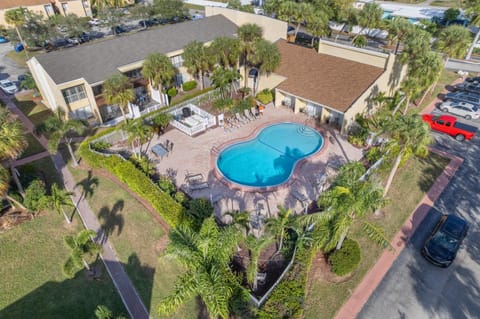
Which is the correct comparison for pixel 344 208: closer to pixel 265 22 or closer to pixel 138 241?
pixel 138 241

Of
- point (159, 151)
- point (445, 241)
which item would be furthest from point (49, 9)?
point (445, 241)

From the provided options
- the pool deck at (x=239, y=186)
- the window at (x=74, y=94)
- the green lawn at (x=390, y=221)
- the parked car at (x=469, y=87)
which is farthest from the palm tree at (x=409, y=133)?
the window at (x=74, y=94)

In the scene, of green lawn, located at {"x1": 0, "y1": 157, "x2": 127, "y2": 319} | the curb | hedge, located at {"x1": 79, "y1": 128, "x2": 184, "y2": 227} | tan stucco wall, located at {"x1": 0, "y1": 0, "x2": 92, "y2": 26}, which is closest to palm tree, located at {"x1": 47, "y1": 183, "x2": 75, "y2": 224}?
green lawn, located at {"x1": 0, "y1": 157, "x2": 127, "y2": 319}

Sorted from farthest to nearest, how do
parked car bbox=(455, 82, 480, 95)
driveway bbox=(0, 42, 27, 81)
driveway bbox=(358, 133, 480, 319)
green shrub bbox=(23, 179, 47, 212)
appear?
driveway bbox=(0, 42, 27, 81) < parked car bbox=(455, 82, 480, 95) < green shrub bbox=(23, 179, 47, 212) < driveway bbox=(358, 133, 480, 319)

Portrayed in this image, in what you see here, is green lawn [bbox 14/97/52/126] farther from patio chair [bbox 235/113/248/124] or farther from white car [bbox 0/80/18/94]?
patio chair [bbox 235/113/248/124]

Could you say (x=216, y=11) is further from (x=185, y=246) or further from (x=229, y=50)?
(x=185, y=246)

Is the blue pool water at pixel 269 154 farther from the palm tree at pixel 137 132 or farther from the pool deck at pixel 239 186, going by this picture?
the palm tree at pixel 137 132

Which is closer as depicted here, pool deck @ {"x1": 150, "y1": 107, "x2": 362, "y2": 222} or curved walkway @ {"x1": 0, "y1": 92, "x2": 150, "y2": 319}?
curved walkway @ {"x1": 0, "y1": 92, "x2": 150, "y2": 319}
